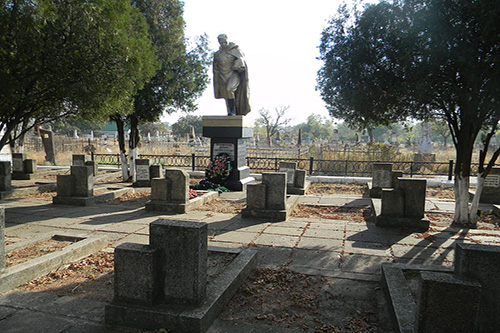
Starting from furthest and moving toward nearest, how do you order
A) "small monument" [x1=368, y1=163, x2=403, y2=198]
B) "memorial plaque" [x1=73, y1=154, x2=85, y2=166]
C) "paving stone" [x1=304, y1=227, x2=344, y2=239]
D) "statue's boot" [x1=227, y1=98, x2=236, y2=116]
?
"memorial plaque" [x1=73, y1=154, x2=85, y2=166] → "statue's boot" [x1=227, y1=98, x2=236, y2=116] → "small monument" [x1=368, y1=163, x2=403, y2=198] → "paving stone" [x1=304, y1=227, x2=344, y2=239]

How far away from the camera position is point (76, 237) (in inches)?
202

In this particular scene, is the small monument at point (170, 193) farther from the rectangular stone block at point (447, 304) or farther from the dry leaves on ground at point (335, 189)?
the rectangular stone block at point (447, 304)

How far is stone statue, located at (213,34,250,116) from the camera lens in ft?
37.0

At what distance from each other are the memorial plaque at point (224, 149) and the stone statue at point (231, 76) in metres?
1.10

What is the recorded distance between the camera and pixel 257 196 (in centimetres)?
721

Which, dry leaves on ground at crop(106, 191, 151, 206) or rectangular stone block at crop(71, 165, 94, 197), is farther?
dry leaves on ground at crop(106, 191, 151, 206)

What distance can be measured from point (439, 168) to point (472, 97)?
39.6 ft

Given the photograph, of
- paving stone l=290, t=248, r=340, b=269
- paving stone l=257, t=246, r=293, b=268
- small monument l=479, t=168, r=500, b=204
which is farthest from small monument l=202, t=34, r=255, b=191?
small monument l=479, t=168, r=500, b=204

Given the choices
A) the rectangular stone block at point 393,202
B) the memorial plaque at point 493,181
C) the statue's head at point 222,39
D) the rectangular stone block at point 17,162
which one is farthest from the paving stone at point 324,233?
the rectangular stone block at point 17,162

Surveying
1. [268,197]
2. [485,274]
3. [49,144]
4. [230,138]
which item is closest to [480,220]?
[268,197]

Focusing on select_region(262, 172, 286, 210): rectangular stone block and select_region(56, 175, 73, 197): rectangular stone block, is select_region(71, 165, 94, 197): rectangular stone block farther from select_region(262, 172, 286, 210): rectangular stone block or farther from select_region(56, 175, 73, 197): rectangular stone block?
select_region(262, 172, 286, 210): rectangular stone block

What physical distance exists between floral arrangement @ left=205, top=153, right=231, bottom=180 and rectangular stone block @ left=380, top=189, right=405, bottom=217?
219 inches

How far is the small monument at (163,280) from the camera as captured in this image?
2832mm

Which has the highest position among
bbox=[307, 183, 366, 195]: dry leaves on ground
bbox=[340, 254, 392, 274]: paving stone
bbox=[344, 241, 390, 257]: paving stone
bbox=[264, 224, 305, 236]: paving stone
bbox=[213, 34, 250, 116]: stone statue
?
bbox=[213, 34, 250, 116]: stone statue
